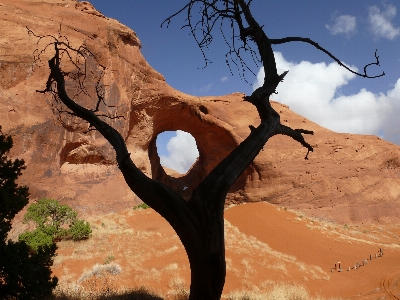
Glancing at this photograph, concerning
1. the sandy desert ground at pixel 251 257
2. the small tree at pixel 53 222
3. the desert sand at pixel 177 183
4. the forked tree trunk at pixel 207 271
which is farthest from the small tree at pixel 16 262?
the small tree at pixel 53 222

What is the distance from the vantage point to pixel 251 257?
38.8 feet

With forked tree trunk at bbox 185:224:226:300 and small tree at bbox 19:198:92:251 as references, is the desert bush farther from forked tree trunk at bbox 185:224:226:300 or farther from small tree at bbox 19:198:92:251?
forked tree trunk at bbox 185:224:226:300

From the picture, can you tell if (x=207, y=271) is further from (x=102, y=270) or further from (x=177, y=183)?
(x=177, y=183)

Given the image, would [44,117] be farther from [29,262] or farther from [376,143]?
[376,143]

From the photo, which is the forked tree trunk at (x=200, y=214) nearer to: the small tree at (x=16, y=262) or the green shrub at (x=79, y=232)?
the small tree at (x=16, y=262)

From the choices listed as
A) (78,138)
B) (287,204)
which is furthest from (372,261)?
(78,138)

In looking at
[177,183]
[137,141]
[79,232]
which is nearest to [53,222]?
[79,232]

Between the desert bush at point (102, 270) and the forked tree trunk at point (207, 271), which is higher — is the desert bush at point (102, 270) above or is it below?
below

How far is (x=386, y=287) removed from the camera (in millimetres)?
9469

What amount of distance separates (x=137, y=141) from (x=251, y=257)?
45.2 feet

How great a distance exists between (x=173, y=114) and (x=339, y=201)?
13570 mm

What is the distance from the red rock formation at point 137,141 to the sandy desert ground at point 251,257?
8.70 feet

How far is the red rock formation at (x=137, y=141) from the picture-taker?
16.2 meters

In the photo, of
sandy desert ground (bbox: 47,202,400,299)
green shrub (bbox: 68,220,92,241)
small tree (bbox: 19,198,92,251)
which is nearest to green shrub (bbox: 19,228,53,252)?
small tree (bbox: 19,198,92,251)
